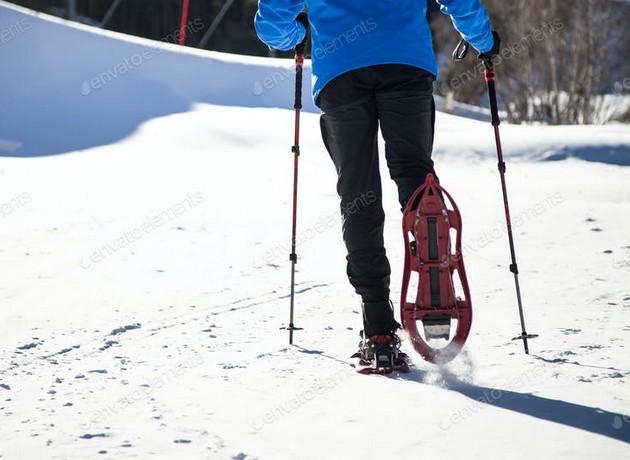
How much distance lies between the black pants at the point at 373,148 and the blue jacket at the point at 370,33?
3 centimetres

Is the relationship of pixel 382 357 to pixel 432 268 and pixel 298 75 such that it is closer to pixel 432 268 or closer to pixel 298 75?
pixel 432 268

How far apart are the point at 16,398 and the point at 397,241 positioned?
3515mm

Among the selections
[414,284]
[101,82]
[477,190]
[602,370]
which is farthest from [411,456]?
[101,82]

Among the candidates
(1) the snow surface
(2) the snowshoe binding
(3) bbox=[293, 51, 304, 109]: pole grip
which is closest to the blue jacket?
(3) bbox=[293, 51, 304, 109]: pole grip

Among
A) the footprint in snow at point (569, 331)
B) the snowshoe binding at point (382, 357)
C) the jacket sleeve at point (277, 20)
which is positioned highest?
the jacket sleeve at point (277, 20)

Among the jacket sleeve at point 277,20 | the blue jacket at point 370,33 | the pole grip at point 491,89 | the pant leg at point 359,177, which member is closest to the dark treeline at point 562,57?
the pole grip at point 491,89

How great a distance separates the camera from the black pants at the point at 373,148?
3.44 meters

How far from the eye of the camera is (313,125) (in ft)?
34.1

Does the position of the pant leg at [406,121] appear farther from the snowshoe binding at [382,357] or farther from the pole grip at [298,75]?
the pole grip at [298,75]

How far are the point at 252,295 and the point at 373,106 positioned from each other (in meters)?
1.71

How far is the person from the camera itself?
3.43 meters

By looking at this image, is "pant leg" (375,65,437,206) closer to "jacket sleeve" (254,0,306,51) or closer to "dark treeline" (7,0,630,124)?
"jacket sleeve" (254,0,306,51)

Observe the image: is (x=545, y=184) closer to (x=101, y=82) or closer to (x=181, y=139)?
(x=181, y=139)

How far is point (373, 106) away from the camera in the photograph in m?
3.51
